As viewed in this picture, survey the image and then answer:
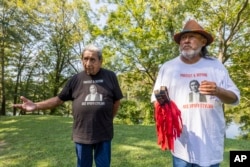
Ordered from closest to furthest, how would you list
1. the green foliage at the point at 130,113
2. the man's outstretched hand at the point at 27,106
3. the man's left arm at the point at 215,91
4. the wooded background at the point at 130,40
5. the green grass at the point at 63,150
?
1. the man's left arm at the point at 215,91
2. the man's outstretched hand at the point at 27,106
3. the green grass at the point at 63,150
4. the wooded background at the point at 130,40
5. the green foliage at the point at 130,113

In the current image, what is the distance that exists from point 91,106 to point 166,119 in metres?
1.05

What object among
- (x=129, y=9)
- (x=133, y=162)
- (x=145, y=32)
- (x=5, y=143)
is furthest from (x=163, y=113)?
(x=129, y=9)

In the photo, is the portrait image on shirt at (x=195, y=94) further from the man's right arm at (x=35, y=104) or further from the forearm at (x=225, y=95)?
the man's right arm at (x=35, y=104)

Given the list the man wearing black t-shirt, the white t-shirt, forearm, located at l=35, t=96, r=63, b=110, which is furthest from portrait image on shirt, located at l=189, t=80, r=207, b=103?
forearm, located at l=35, t=96, r=63, b=110

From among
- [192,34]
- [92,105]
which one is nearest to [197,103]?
[192,34]

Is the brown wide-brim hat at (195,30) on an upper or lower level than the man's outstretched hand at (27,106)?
upper

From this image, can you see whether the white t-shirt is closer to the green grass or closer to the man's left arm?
the man's left arm

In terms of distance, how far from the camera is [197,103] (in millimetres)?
2297

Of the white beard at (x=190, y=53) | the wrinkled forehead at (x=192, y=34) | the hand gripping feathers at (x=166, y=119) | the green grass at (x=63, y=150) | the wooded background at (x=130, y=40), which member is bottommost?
the green grass at (x=63, y=150)

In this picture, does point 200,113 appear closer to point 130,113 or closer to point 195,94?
point 195,94

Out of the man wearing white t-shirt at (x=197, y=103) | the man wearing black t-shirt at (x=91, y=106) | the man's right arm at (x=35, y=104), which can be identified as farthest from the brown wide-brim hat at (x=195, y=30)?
the man's right arm at (x=35, y=104)

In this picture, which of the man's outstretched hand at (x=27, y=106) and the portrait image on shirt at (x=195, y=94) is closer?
the portrait image on shirt at (x=195, y=94)

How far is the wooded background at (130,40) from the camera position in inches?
707

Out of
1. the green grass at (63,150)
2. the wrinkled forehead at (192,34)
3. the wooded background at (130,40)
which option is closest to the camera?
the wrinkled forehead at (192,34)
